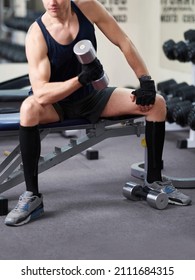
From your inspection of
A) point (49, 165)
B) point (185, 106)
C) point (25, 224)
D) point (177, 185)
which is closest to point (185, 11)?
point (185, 106)

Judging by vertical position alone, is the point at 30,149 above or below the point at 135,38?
below

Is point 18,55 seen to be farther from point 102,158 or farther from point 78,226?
point 78,226

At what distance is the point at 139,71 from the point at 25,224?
1001 millimetres

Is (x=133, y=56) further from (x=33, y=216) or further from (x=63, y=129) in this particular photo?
(x=33, y=216)

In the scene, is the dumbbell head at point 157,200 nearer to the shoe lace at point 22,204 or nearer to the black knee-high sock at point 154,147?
the black knee-high sock at point 154,147

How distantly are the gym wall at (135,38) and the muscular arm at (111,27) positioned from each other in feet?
9.19

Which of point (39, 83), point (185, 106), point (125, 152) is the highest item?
point (39, 83)

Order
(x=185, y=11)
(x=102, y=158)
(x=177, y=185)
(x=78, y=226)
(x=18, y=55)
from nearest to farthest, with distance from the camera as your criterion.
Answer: (x=78, y=226) < (x=177, y=185) < (x=102, y=158) < (x=185, y=11) < (x=18, y=55)

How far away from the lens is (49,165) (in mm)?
3062

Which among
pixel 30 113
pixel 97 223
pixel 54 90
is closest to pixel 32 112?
pixel 30 113

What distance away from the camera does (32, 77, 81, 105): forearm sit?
109 inches

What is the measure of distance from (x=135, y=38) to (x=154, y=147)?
3.40 metres

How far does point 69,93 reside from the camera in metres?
2.80

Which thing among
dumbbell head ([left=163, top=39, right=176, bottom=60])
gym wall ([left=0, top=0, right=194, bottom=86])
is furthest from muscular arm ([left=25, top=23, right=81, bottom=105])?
gym wall ([left=0, top=0, right=194, bottom=86])
